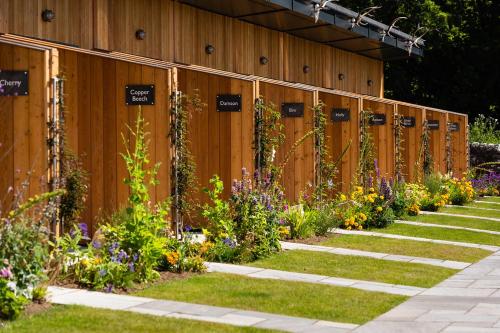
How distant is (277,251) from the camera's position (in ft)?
35.7

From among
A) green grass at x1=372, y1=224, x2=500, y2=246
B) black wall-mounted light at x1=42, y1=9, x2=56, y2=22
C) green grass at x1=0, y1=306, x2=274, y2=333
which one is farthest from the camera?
green grass at x1=372, y1=224, x2=500, y2=246

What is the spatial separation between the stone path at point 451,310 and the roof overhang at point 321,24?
27.9 ft

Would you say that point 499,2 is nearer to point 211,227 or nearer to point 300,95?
point 300,95

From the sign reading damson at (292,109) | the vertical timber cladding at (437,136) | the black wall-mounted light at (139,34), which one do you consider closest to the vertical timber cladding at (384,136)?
the vertical timber cladding at (437,136)

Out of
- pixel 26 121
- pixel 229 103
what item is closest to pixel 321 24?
pixel 229 103

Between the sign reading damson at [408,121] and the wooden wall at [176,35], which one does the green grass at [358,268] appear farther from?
the sign reading damson at [408,121]

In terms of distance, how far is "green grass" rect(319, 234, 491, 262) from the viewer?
38.2 feet

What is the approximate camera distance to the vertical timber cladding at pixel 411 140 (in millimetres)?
20625

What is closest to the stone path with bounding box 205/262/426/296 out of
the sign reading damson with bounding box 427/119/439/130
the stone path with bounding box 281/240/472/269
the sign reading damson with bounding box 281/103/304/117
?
the stone path with bounding box 281/240/472/269

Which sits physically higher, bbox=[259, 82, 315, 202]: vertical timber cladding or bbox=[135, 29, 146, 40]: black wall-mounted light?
bbox=[135, 29, 146, 40]: black wall-mounted light

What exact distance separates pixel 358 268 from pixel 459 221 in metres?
7.30

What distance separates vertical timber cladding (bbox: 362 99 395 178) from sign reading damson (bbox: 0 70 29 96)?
10356 millimetres

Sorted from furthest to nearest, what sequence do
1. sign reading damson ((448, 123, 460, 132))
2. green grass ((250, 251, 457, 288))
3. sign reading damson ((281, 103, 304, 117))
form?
sign reading damson ((448, 123, 460, 132))
sign reading damson ((281, 103, 304, 117))
green grass ((250, 251, 457, 288))

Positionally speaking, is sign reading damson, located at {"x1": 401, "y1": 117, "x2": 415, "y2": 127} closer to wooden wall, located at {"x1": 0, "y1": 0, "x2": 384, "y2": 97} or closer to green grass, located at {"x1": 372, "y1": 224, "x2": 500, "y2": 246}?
wooden wall, located at {"x1": 0, "y1": 0, "x2": 384, "y2": 97}
